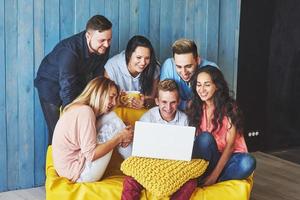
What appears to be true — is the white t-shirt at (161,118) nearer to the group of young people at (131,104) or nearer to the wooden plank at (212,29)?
the group of young people at (131,104)

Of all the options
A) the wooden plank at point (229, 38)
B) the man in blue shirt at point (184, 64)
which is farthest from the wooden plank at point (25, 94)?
the wooden plank at point (229, 38)

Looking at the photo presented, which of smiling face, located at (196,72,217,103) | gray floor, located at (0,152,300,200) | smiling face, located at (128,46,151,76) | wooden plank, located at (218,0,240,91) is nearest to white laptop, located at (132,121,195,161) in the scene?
smiling face, located at (196,72,217,103)

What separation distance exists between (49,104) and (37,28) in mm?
484

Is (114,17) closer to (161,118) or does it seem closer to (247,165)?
(161,118)

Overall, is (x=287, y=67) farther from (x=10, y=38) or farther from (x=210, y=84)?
(x=10, y=38)

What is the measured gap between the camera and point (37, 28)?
3.65m

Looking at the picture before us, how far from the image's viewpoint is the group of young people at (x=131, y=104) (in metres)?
3.15

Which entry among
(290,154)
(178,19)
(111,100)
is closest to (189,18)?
(178,19)

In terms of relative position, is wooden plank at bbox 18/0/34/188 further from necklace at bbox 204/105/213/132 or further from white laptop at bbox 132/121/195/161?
necklace at bbox 204/105/213/132

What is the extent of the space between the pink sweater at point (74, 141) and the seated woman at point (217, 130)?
1.94 ft

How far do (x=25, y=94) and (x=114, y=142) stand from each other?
0.79 m

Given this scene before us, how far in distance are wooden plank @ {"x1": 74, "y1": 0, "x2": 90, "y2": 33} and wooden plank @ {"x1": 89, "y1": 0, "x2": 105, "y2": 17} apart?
3 centimetres

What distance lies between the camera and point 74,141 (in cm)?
315

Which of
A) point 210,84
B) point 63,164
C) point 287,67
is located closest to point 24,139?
point 63,164
